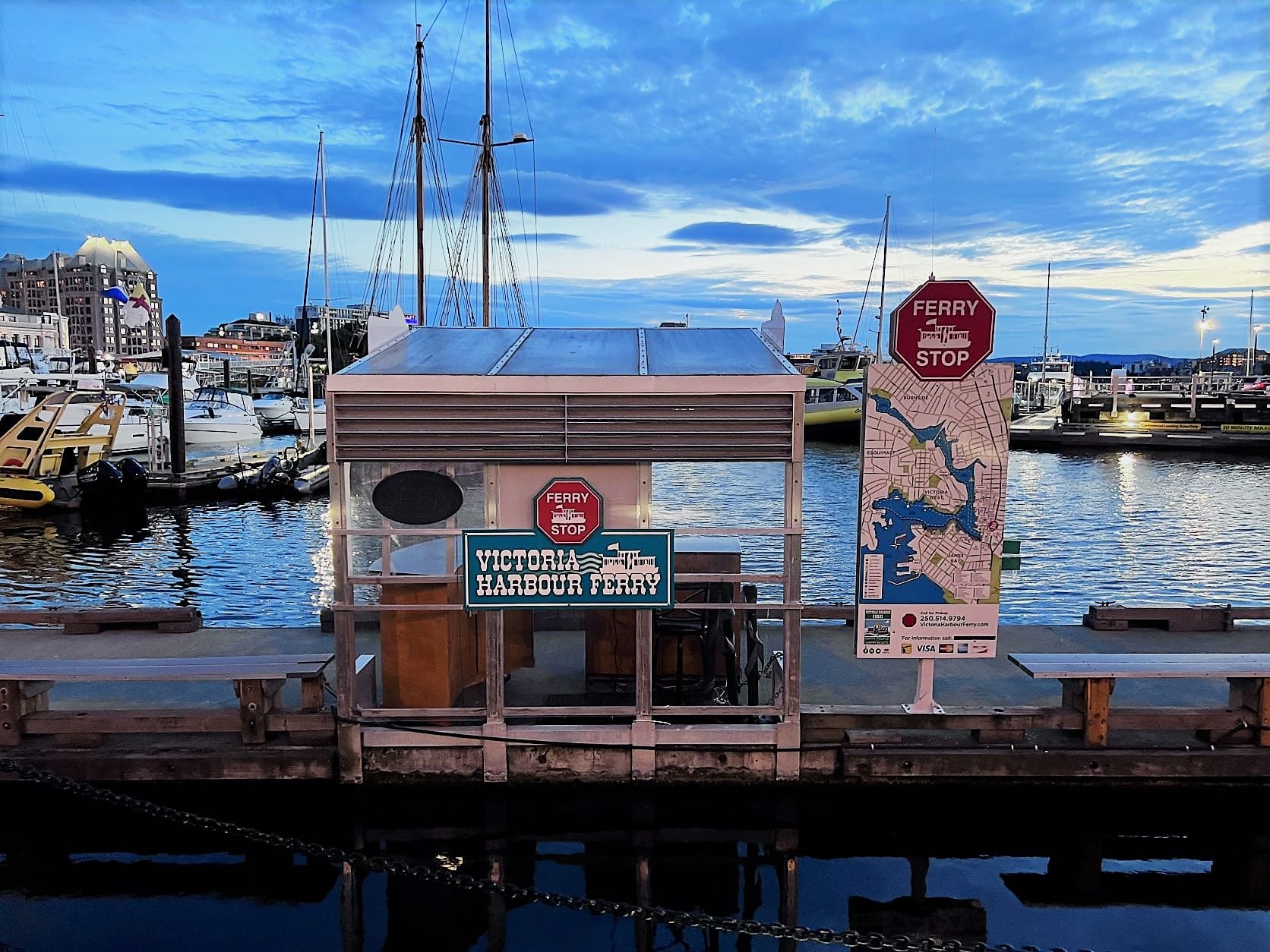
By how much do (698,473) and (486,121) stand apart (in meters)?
20.1

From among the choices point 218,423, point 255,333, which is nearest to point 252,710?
point 218,423

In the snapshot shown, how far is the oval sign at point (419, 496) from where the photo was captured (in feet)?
22.8

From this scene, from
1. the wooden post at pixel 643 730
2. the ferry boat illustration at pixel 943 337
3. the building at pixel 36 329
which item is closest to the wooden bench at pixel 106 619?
the wooden post at pixel 643 730

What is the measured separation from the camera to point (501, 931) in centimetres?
606

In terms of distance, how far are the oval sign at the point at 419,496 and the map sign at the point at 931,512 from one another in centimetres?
313

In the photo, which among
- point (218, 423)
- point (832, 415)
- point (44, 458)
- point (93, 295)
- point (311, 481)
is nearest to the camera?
point (44, 458)

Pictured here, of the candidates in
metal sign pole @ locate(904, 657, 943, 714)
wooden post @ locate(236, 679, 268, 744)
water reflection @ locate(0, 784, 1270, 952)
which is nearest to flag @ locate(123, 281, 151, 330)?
wooden post @ locate(236, 679, 268, 744)

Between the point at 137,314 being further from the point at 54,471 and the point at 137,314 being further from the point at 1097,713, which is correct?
the point at 1097,713

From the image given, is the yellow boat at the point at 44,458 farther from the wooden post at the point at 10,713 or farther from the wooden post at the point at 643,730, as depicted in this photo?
the wooden post at the point at 643,730

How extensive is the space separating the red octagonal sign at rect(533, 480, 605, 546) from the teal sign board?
0.20 feet

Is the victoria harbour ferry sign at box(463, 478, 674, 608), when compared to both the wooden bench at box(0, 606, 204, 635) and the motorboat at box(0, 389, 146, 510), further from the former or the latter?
the motorboat at box(0, 389, 146, 510)

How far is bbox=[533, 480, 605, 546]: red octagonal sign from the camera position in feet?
22.4

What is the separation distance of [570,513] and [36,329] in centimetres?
12110

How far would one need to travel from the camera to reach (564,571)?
6.85m
